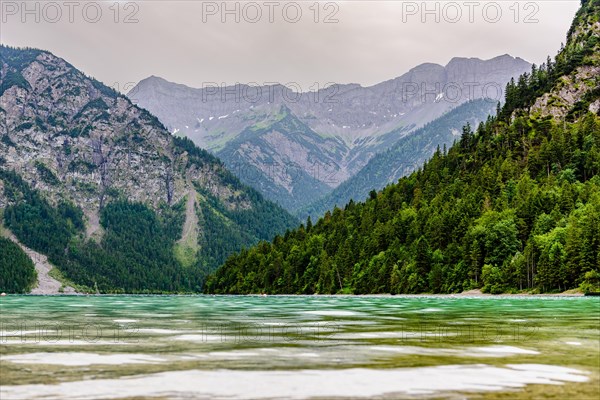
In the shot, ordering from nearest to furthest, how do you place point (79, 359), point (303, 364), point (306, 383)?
point (306, 383), point (303, 364), point (79, 359)

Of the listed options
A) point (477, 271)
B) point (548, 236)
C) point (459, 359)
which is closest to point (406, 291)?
point (477, 271)

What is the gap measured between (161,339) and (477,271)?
15072 centimetres

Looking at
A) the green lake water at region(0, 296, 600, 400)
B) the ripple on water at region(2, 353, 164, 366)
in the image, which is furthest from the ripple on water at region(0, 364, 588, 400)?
the ripple on water at region(2, 353, 164, 366)

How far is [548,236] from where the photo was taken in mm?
164750

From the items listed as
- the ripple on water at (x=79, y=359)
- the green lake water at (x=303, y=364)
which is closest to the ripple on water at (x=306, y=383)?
the green lake water at (x=303, y=364)

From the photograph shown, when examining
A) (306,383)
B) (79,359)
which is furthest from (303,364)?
(79,359)

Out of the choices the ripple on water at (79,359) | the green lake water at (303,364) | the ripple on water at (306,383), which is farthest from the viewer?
the ripple on water at (79,359)

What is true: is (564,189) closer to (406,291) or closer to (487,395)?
(406,291)

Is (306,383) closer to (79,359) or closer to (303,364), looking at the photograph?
(303,364)

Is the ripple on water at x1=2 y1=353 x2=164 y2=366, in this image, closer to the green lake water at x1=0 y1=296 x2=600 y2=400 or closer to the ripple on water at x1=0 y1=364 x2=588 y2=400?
the green lake water at x1=0 y1=296 x2=600 y2=400

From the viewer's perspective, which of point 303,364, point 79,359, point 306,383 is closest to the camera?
point 306,383

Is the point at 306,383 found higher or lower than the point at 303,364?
higher

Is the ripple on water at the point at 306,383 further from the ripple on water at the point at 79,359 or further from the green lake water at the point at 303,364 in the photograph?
the ripple on water at the point at 79,359

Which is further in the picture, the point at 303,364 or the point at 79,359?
the point at 79,359
